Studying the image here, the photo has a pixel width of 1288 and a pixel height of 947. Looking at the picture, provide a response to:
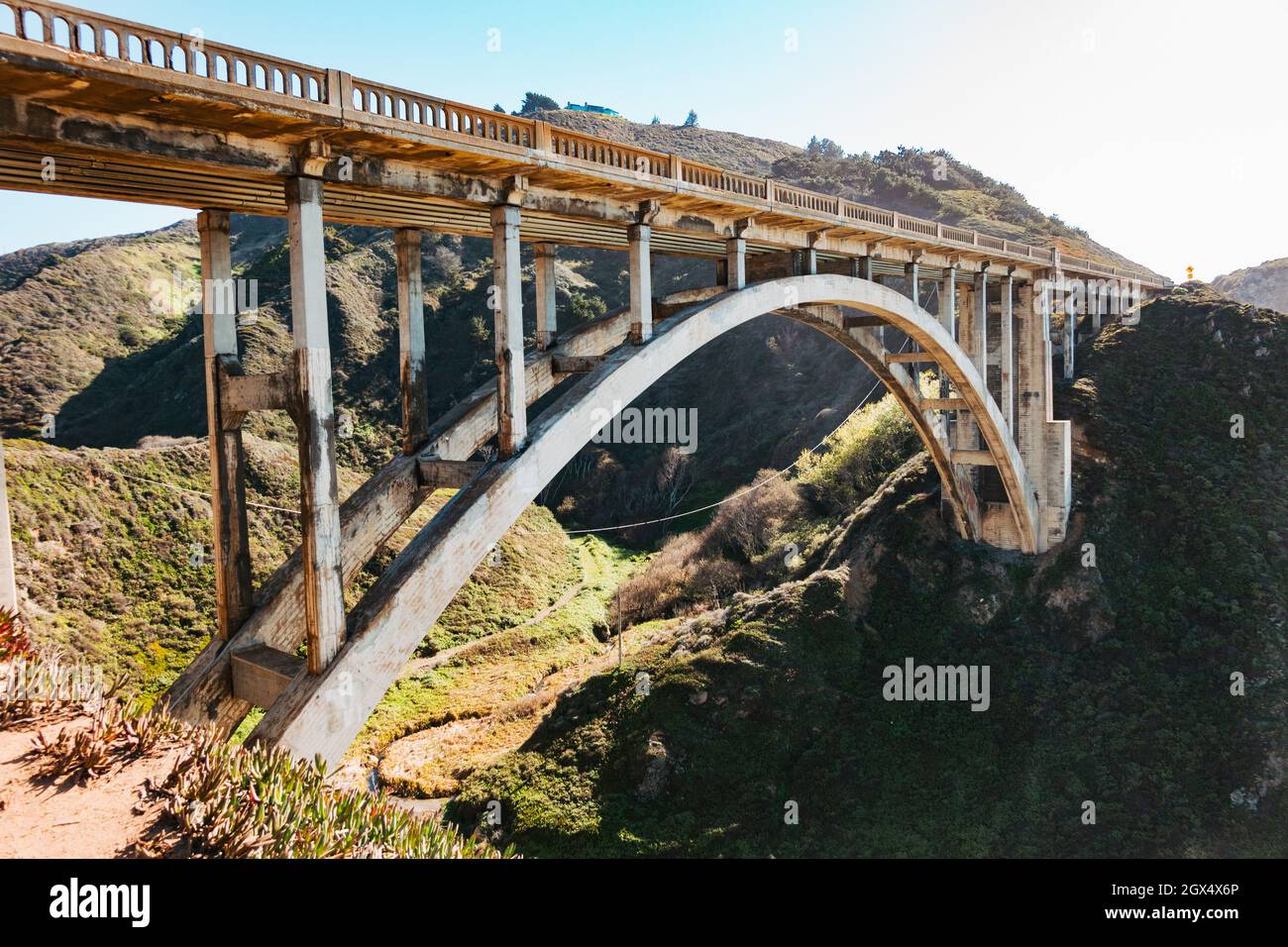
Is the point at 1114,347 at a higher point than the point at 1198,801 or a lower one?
higher

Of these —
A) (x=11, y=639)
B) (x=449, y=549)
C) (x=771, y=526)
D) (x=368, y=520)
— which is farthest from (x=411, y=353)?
(x=771, y=526)

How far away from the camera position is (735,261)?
48.9ft

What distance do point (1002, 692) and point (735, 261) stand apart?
14520mm

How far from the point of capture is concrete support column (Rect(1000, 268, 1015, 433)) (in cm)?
2447

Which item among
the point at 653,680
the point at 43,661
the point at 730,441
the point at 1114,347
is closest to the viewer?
the point at 43,661

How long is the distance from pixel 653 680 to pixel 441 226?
43.0 feet

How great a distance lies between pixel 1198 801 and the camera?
57.7ft

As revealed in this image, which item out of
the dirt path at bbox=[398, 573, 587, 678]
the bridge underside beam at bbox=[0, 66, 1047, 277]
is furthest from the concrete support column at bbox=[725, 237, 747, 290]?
the dirt path at bbox=[398, 573, 587, 678]

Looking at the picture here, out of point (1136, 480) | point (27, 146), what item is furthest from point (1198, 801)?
point (27, 146)

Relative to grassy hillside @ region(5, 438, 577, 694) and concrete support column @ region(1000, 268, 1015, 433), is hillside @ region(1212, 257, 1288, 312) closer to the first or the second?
concrete support column @ region(1000, 268, 1015, 433)

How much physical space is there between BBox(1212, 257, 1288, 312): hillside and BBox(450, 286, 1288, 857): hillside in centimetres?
A: 4996

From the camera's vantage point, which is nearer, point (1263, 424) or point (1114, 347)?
point (1263, 424)

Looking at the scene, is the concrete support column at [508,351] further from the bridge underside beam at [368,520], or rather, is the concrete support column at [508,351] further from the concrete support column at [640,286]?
the concrete support column at [640,286]

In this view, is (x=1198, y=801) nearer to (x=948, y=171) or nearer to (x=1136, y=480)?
(x=1136, y=480)
